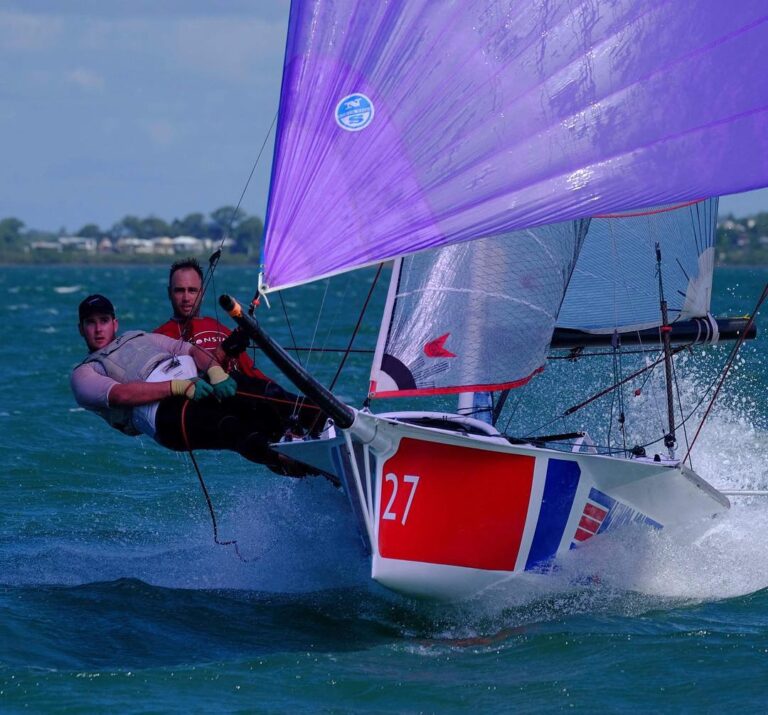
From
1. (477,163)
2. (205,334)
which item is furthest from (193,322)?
(477,163)

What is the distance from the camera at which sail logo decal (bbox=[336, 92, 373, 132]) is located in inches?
211

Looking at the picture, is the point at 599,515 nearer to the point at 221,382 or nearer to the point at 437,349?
the point at 437,349

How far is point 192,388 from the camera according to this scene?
6.02m

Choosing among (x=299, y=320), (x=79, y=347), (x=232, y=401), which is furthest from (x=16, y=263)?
(x=232, y=401)

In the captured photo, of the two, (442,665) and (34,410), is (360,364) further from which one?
(442,665)

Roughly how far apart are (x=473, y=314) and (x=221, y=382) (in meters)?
1.12

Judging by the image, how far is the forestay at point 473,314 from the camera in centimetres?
611

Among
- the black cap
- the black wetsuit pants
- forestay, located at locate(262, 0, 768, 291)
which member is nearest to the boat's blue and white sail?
forestay, located at locate(262, 0, 768, 291)

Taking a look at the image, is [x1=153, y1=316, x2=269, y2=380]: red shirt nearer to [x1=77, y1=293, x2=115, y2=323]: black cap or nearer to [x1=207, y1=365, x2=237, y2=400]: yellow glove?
[x1=77, y1=293, x2=115, y2=323]: black cap

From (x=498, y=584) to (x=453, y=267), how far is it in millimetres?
1367

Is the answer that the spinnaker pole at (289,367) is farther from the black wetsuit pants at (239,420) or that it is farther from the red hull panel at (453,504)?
the black wetsuit pants at (239,420)

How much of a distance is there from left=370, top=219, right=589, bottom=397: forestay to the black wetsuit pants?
0.53m

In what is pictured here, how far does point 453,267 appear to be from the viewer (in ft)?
20.8

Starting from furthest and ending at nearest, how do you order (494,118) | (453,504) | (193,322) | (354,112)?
(193,322), (453,504), (494,118), (354,112)
